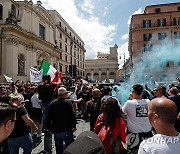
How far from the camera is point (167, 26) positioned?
4581 cm

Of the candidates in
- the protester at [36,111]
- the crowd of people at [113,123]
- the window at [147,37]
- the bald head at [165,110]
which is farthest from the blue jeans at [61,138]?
the window at [147,37]

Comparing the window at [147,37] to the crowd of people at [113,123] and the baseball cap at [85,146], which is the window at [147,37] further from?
the baseball cap at [85,146]

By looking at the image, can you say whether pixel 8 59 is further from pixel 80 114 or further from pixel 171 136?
pixel 171 136

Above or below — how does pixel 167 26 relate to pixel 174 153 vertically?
above

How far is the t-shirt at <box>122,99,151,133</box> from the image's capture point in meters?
4.58

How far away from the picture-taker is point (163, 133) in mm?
2062

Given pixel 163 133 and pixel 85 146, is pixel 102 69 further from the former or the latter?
pixel 85 146

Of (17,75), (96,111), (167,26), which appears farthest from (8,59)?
(167,26)

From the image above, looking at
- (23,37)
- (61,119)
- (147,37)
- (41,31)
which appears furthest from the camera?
(147,37)

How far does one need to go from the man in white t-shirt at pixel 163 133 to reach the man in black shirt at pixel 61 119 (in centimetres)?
334

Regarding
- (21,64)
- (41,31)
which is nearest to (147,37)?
(41,31)

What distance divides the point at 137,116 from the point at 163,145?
2.60 metres

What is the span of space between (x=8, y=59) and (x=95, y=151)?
28.4 meters

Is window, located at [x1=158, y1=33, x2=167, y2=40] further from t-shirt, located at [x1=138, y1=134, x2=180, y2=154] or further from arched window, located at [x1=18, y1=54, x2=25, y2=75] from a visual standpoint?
t-shirt, located at [x1=138, y1=134, x2=180, y2=154]
